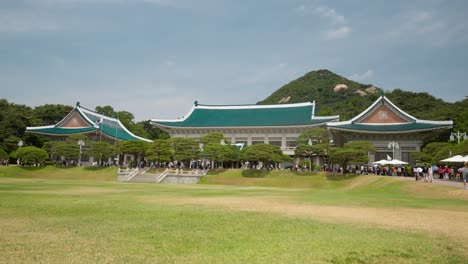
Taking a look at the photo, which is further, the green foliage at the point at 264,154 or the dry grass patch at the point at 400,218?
the green foliage at the point at 264,154

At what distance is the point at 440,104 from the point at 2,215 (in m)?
82.7

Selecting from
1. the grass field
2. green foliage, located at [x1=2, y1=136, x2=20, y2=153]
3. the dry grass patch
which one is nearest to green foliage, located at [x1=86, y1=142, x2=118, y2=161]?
green foliage, located at [x1=2, y1=136, x2=20, y2=153]

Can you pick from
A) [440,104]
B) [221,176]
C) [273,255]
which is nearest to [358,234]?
[273,255]

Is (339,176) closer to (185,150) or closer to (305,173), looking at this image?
(305,173)

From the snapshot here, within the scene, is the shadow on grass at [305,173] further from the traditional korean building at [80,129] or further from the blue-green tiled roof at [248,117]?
the traditional korean building at [80,129]

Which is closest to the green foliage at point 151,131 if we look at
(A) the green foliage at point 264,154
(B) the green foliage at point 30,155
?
(B) the green foliage at point 30,155

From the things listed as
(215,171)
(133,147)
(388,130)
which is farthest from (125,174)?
(388,130)

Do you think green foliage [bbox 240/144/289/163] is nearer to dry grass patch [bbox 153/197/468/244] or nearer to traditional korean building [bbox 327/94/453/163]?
traditional korean building [bbox 327/94/453/163]

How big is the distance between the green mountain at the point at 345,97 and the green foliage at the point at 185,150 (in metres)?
33.4

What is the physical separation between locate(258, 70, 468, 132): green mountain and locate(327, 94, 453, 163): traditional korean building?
18332 mm

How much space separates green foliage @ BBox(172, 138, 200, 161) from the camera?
46272 mm

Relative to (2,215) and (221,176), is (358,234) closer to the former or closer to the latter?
(2,215)

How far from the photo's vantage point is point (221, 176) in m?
42.2

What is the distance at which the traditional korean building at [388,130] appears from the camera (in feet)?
140
